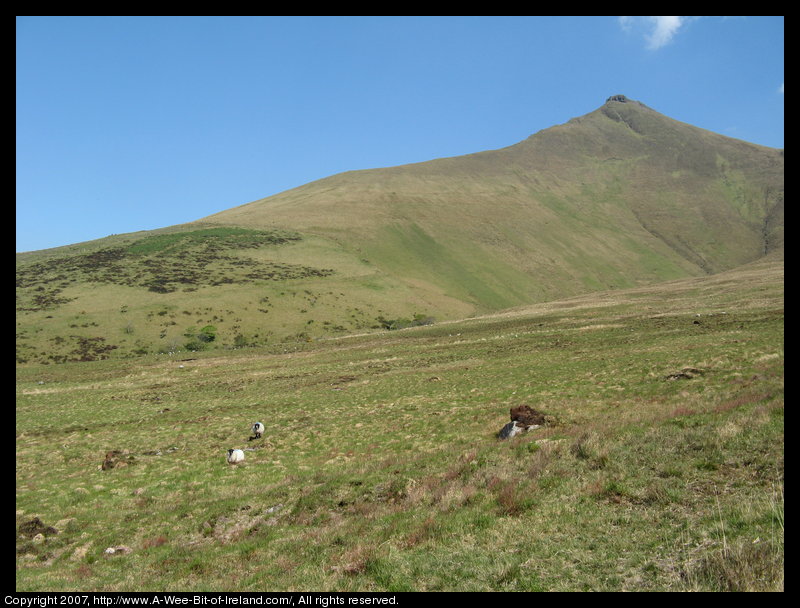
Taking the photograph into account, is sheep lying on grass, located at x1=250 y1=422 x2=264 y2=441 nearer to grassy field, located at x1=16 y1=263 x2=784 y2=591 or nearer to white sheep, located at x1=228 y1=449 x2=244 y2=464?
grassy field, located at x1=16 y1=263 x2=784 y2=591

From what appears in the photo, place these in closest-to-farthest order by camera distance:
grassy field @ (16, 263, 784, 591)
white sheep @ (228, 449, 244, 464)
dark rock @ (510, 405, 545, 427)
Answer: grassy field @ (16, 263, 784, 591), dark rock @ (510, 405, 545, 427), white sheep @ (228, 449, 244, 464)

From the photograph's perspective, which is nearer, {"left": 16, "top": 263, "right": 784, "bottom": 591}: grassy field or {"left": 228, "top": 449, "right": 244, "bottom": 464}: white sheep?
{"left": 16, "top": 263, "right": 784, "bottom": 591}: grassy field

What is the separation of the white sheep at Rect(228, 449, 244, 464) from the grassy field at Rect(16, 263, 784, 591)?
348 mm

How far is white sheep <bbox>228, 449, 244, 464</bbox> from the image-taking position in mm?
22047

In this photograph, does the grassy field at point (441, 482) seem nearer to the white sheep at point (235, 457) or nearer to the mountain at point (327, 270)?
the white sheep at point (235, 457)

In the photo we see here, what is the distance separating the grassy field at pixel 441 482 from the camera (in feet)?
26.5

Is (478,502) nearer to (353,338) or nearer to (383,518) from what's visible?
(383,518)

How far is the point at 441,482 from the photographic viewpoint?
13.8m

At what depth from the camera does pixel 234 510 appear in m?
15.6

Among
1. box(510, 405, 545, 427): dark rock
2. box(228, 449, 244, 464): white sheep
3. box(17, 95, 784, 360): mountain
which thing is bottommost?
box(228, 449, 244, 464): white sheep

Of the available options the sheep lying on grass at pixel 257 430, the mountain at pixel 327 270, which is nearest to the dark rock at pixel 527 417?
the sheep lying on grass at pixel 257 430

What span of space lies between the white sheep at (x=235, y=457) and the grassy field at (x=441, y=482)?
35 centimetres

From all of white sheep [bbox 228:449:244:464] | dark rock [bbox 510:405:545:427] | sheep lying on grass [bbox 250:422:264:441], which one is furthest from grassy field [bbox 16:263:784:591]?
sheep lying on grass [bbox 250:422:264:441]

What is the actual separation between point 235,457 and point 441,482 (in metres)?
12.8
